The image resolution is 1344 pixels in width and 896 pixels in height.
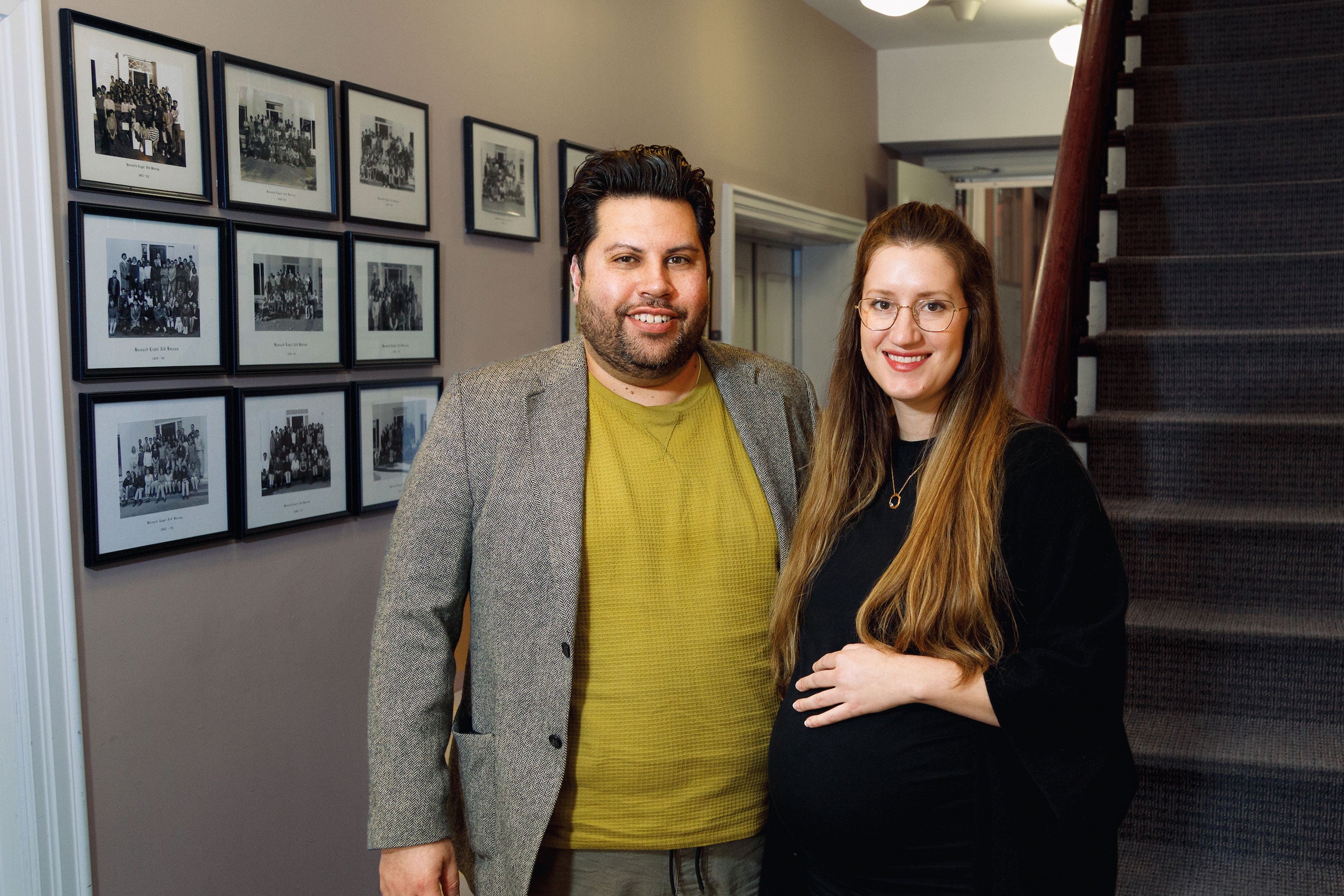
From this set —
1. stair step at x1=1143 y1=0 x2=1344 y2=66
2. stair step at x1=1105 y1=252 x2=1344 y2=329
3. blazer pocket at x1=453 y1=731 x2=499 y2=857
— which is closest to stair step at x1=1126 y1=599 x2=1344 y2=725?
stair step at x1=1105 y1=252 x2=1344 y2=329

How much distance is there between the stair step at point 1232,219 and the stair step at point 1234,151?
0.11 m

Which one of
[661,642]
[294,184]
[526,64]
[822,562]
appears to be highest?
[526,64]

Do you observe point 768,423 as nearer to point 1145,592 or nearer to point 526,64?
point 1145,592

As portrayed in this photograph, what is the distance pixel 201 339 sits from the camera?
1984 mm

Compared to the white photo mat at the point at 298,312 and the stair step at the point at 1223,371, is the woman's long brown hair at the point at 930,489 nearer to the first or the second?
the white photo mat at the point at 298,312

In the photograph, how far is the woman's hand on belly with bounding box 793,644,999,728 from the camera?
46.7 inches

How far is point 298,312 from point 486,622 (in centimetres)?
107

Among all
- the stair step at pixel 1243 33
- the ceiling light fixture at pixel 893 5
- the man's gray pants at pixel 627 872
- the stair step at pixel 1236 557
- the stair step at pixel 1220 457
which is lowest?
the man's gray pants at pixel 627 872

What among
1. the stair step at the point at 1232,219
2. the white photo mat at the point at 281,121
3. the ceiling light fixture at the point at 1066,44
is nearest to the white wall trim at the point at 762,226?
the ceiling light fixture at the point at 1066,44

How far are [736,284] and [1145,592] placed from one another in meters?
3.04

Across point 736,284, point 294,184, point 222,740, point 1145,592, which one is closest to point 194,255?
point 294,184

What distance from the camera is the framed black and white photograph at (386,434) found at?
2.41 metres

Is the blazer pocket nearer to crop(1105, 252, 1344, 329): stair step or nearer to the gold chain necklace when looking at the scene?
the gold chain necklace

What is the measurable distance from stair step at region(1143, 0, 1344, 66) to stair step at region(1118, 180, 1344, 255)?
66 cm
